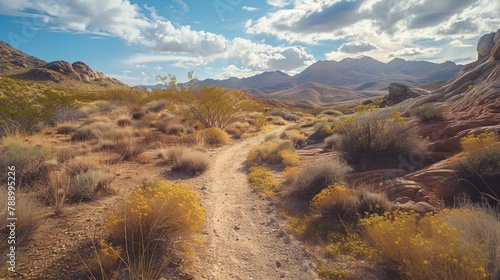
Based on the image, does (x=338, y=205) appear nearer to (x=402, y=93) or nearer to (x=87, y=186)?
(x=87, y=186)

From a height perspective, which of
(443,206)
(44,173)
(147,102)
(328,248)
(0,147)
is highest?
(147,102)

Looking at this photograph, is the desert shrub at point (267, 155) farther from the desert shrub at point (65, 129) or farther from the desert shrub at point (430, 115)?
the desert shrub at point (65, 129)

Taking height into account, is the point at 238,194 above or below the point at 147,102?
below

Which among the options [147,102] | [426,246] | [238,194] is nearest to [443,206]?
[426,246]

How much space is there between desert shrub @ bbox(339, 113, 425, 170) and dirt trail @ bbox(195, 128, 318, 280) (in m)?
3.76

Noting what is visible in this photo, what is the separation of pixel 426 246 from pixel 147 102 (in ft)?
83.1

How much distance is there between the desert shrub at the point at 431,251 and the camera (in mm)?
2869

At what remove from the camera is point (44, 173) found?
6484mm

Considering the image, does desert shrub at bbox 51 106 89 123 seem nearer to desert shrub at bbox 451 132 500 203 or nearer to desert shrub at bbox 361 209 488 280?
desert shrub at bbox 361 209 488 280

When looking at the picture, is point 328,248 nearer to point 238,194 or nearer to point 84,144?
point 238,194

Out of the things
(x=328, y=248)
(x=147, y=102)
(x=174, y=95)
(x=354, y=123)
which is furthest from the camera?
(x=147, y=102)

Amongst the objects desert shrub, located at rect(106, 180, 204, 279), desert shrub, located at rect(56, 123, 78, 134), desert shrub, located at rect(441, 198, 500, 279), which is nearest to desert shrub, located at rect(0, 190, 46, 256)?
desert shrub, located at rect(106, 180, 204, 279)

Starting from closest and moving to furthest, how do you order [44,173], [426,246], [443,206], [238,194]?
1. [426,246]
2. [443,206]
3. [44,173]
4. [238,194]

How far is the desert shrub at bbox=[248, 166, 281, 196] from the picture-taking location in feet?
25.8
